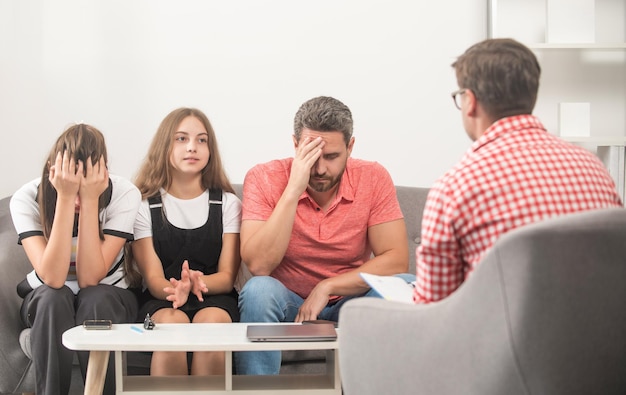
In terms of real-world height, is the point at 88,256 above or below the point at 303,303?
above

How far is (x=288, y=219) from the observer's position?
8.32 feet

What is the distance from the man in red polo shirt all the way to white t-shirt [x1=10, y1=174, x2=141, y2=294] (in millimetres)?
371

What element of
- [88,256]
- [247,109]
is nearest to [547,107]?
[247,109]

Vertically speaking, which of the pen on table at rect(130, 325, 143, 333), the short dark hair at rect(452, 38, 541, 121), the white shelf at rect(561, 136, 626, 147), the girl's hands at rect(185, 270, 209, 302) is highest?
the short dark hair at rect(452, 38, 541, 121)

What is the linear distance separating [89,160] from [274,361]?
0.84m

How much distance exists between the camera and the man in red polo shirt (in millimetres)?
2504

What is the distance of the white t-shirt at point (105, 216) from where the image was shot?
2521 mm

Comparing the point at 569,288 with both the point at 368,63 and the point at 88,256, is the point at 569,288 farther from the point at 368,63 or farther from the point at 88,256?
the point at 368,63

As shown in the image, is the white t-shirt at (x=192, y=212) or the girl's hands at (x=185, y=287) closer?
the girl's hands at (x=185, y=287)

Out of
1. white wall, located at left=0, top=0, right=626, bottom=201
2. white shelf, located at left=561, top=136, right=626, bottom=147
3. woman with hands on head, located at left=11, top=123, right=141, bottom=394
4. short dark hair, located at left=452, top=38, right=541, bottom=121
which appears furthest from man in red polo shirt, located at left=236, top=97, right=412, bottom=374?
short dark hair, located at left=452, top=38, right=541, bottom=121

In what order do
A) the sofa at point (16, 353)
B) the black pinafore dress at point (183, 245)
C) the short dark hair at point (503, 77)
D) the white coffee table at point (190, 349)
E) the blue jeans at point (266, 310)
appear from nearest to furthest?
the short dark hair at point (503, 77) < the white coffee table at point (190, 349) < the blue jeans at point (266, 310) < the sofa at point (16, 353) < the black pinafore dress at point (183, 245)

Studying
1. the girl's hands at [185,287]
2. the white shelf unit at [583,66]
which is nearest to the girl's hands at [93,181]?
the girl's hands at [185,287]

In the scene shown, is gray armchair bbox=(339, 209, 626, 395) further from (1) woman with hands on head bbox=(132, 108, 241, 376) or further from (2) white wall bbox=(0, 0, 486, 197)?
(2) white wall bbox=(0, 0, 486, 197)

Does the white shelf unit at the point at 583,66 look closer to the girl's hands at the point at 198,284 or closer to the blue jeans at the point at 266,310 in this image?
the blue jeans at the point at 266,310
